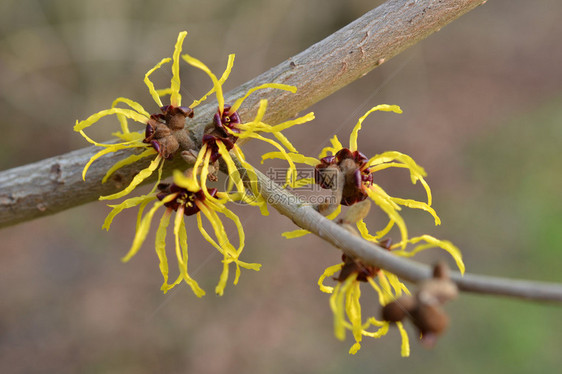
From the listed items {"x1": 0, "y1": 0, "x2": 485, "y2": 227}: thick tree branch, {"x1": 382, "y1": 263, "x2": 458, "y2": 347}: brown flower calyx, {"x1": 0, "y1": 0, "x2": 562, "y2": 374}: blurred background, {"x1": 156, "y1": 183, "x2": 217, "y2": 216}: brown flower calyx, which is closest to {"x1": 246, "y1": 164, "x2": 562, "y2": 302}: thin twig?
{"x1": 382, "y1": 263, "x2": 458, "y2": 347}: brown flower calyx

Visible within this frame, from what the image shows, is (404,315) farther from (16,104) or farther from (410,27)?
(16,104)

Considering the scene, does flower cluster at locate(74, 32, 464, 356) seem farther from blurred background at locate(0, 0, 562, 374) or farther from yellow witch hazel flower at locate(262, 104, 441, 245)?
blurred background at locate(0, 0, 562, 374)

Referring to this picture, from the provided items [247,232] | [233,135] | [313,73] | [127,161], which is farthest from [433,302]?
[247,232]

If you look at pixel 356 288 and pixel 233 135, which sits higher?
Answer: pixel 233 135

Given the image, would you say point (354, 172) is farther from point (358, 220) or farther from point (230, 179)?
point (230, 179)

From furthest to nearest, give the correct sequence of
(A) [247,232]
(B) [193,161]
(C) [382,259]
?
1. (A) [247,232]
2. (B) [193,161]
3. (C) [382,259]

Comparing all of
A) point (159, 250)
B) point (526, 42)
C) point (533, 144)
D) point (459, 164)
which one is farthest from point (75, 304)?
point (526, 42)
